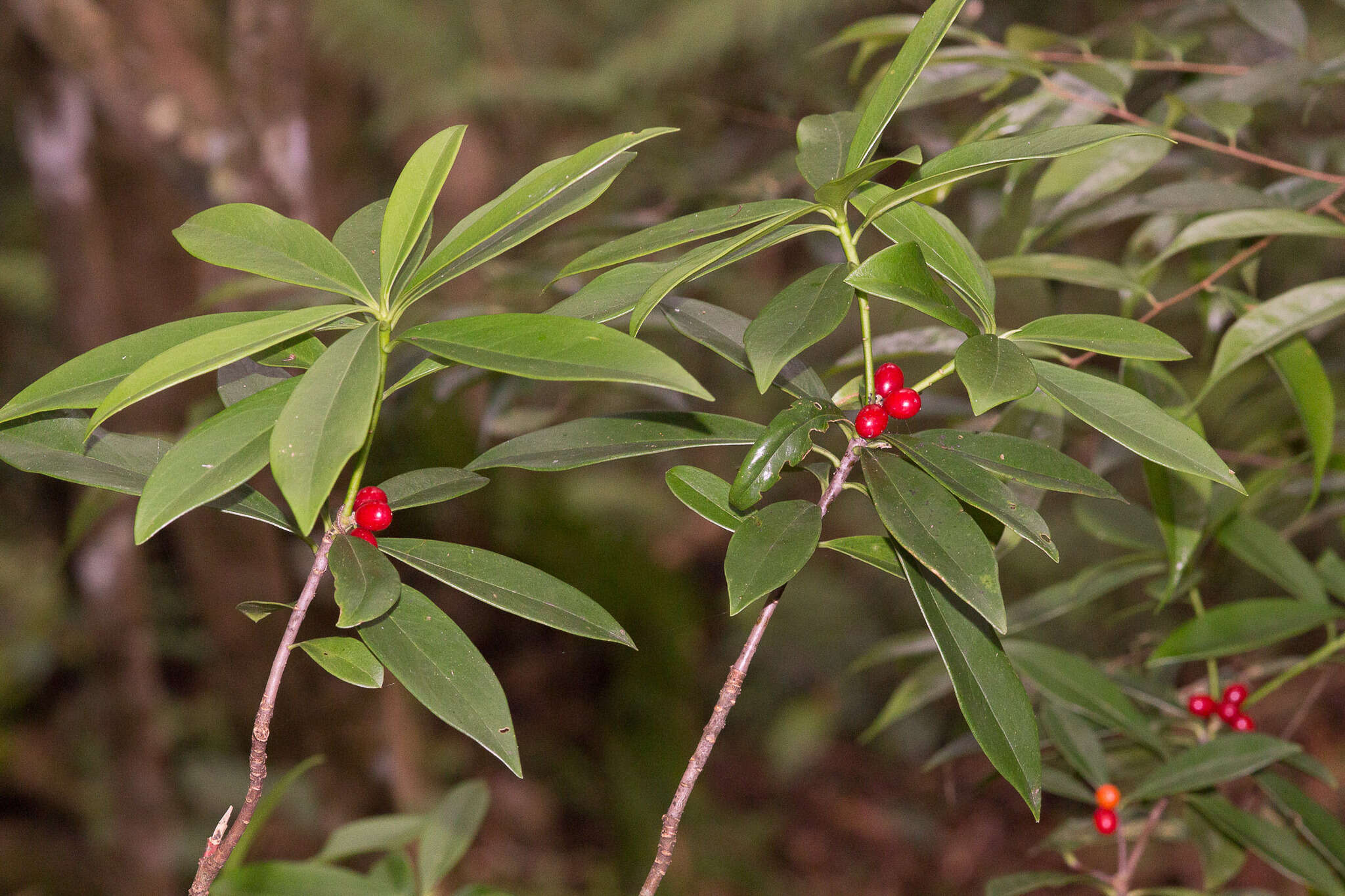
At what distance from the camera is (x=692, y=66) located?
272 cm

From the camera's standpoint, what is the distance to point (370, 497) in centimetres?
45

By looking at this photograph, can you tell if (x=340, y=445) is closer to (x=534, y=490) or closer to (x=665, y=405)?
(x=665, y=405)

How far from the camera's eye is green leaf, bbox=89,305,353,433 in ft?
1.09

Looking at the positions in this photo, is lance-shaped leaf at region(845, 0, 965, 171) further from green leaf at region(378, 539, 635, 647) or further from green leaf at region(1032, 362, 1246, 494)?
green leaf at region(378, 539, 635, 647)

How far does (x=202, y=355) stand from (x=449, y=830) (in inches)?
21.7

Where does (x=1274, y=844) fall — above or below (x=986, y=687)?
below

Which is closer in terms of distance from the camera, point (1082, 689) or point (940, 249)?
point (940, 249)

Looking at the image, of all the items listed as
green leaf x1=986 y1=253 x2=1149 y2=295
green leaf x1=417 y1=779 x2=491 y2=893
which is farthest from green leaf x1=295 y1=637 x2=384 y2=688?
green leaf x1=986 y1=253 x2=1149 y2=295

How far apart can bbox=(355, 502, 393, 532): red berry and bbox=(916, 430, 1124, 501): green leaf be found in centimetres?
25

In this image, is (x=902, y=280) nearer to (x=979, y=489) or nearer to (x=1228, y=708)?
(x=979, y=489)

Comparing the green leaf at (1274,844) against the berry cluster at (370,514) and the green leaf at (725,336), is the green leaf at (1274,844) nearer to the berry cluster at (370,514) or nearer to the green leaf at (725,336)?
the green leaf at (725,336)

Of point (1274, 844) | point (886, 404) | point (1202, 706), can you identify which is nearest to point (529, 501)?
point (1202, 706)

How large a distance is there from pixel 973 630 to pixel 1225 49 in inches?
42.5

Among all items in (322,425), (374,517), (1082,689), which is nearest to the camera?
(322,425)
